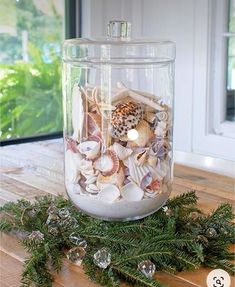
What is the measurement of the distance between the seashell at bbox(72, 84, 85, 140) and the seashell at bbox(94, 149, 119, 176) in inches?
2.1

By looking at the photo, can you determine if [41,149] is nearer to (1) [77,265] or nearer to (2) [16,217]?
(2) [16,217]

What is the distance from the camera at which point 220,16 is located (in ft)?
4.63

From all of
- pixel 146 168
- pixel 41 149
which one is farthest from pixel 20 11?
pixel 146 168

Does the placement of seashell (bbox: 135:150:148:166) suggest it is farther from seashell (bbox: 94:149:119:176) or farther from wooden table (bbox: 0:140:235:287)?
wooden table (bbox: 0:140:235:287)

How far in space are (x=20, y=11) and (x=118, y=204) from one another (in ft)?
3.68

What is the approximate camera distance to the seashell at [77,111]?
731 mm

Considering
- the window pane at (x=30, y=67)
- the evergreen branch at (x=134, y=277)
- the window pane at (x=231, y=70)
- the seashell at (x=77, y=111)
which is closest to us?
the evergreen branch at (x=134, y=277)

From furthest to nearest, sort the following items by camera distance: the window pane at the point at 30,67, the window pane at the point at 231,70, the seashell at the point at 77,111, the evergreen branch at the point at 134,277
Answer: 1. the window pane at the point at 30,67
2. the window pane at the point at 231,70
3. the seashell at the point at 77,111
4. the evergreen branch at the point at 134,277

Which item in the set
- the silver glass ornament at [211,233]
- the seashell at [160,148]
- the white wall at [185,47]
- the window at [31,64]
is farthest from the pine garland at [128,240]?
the window at [31,64]

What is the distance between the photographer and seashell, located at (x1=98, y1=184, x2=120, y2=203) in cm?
71

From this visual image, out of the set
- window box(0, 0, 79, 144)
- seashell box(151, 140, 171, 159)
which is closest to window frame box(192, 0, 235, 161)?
window box(0, 0, 79, 144)

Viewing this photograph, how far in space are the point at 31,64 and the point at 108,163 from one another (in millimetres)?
1098

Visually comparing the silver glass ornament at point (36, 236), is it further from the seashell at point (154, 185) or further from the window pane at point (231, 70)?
the window pane at point (231, 70)

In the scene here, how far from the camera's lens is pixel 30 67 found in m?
1.72
